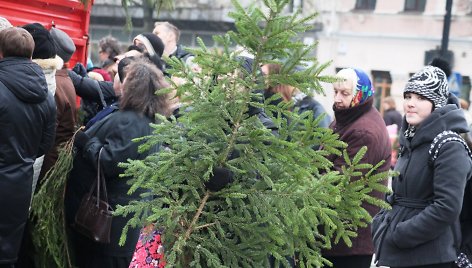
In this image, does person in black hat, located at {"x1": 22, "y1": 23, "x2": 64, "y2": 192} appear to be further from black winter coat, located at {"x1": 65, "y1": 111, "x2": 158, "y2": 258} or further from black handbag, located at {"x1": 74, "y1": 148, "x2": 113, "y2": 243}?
black handbag, located at {"x1": 74, "y1": 148, "x2": 113, "y2": 243}

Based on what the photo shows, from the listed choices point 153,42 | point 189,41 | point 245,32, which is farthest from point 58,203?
point 189,41

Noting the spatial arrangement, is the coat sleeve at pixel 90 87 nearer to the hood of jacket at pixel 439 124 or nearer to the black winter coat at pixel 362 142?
the black winter coat at pixel 362 142

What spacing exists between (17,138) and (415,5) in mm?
27038

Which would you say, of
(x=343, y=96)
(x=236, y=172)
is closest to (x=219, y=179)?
(x=236, y=172)

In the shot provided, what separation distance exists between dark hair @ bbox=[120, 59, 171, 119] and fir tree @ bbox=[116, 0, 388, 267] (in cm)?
177

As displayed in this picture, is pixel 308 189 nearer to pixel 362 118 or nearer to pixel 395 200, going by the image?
pixel 395 200

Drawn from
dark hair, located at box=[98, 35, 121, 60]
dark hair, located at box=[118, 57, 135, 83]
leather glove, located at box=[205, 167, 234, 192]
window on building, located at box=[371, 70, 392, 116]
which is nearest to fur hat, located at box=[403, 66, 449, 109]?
leather glove, located at box=[205, 167, 234, 192]

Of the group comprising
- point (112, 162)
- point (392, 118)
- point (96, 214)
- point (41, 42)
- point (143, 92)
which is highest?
point (41, 42)

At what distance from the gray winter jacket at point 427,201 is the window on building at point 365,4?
88.5 feet

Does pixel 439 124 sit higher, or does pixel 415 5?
pixel 415 5

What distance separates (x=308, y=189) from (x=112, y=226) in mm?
2211

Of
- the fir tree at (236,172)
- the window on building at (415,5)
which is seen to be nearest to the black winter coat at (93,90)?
the fir tree at (236,172)

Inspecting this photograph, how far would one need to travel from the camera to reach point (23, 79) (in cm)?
583

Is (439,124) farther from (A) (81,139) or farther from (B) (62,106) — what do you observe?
(B) (62,106)
